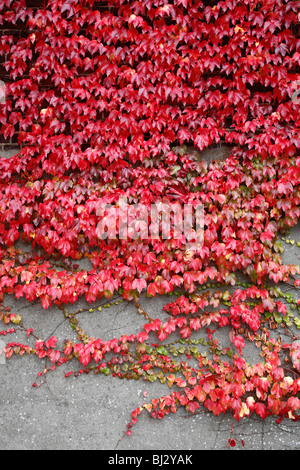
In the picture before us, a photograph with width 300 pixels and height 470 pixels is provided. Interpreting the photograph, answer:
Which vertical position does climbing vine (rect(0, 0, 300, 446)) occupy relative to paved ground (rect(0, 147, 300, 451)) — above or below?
above

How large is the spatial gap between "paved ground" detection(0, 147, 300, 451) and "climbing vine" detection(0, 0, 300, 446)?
11cm

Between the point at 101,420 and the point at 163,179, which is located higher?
the point at 163,179

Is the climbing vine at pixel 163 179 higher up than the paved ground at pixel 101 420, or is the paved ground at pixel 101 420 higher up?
the climbing vine at pixel 163 179

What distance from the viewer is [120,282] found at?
10.9ft

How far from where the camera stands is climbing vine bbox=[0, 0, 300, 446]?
324 centimetres

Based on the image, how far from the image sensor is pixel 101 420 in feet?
10.5

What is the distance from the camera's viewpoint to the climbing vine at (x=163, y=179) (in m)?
3.24

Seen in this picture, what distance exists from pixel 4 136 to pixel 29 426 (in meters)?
2.73

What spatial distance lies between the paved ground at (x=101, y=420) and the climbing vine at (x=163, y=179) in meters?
0.11

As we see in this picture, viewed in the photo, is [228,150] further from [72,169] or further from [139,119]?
[72,169]

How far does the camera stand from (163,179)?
330cm

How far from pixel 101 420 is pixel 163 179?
2.28 meters

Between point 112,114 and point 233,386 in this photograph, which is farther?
point 112,114
